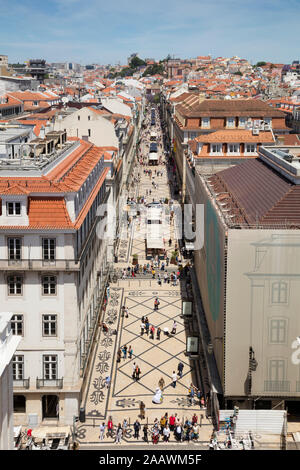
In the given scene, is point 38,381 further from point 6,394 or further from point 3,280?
point 6,394

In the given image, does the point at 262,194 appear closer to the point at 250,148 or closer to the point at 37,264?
the point at 37,264

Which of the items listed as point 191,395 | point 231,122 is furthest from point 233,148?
point 191,395

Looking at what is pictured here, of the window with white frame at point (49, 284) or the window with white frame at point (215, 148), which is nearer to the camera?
the window with white frame at point (49, 284)

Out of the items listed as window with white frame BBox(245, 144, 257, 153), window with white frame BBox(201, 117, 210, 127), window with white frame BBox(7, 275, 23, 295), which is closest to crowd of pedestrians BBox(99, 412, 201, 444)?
window with white frame BBox(7, 275, 23, 295)

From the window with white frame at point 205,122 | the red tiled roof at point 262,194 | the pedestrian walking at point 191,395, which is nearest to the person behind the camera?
the red tiled roof at point 262,194

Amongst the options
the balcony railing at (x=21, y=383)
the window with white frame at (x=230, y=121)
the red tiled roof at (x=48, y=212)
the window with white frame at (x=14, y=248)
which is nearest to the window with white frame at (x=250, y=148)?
the window with white frame at (x=230, y=121)

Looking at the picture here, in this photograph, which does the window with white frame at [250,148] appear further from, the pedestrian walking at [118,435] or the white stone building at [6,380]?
the white stone building at [6,380]

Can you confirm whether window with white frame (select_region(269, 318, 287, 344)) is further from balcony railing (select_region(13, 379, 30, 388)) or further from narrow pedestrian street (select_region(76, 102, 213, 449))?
balcony railing (select_region(13, 379, 30, 388))
